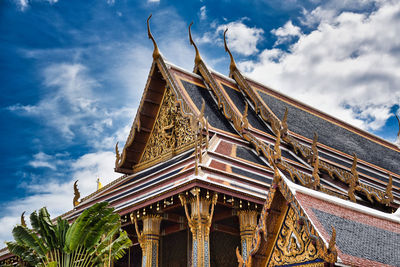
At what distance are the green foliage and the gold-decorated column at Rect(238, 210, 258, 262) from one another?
2.32m

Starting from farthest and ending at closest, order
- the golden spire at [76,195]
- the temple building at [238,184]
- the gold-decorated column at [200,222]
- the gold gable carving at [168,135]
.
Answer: the golden spire at [76,195]
the gold gable carving at [168,135]
the gold-decorated column at [200,222]
the temple building at [238,184]

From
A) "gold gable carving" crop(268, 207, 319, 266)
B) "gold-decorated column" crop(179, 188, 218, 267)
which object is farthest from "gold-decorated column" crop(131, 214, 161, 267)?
"gold gable carving" crop(268, 207, 319, 266)

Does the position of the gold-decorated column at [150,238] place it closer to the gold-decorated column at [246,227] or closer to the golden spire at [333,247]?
the gold-decorated column at [246,227]

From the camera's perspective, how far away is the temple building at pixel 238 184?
157 inches

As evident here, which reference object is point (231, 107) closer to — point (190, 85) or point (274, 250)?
point (190, 85)

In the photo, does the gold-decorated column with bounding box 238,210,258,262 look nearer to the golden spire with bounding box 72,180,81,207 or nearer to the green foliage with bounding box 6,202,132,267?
the green foliage with bounding box 6,202,132,267

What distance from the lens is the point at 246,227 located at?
9.95m

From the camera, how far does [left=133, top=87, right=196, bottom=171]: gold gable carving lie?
12.9 m

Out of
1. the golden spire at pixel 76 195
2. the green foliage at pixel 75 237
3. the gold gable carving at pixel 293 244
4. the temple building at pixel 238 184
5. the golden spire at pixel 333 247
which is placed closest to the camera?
the golden spire at pixel 333 247

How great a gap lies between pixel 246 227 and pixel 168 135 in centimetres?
448

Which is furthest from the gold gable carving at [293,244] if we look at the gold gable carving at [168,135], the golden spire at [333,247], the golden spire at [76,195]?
the golden spire at [76,195]

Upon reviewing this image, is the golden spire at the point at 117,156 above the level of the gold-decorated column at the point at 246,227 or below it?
above

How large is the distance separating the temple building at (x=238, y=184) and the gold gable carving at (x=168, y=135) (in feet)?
0.12

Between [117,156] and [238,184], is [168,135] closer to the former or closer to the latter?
[117,156]
